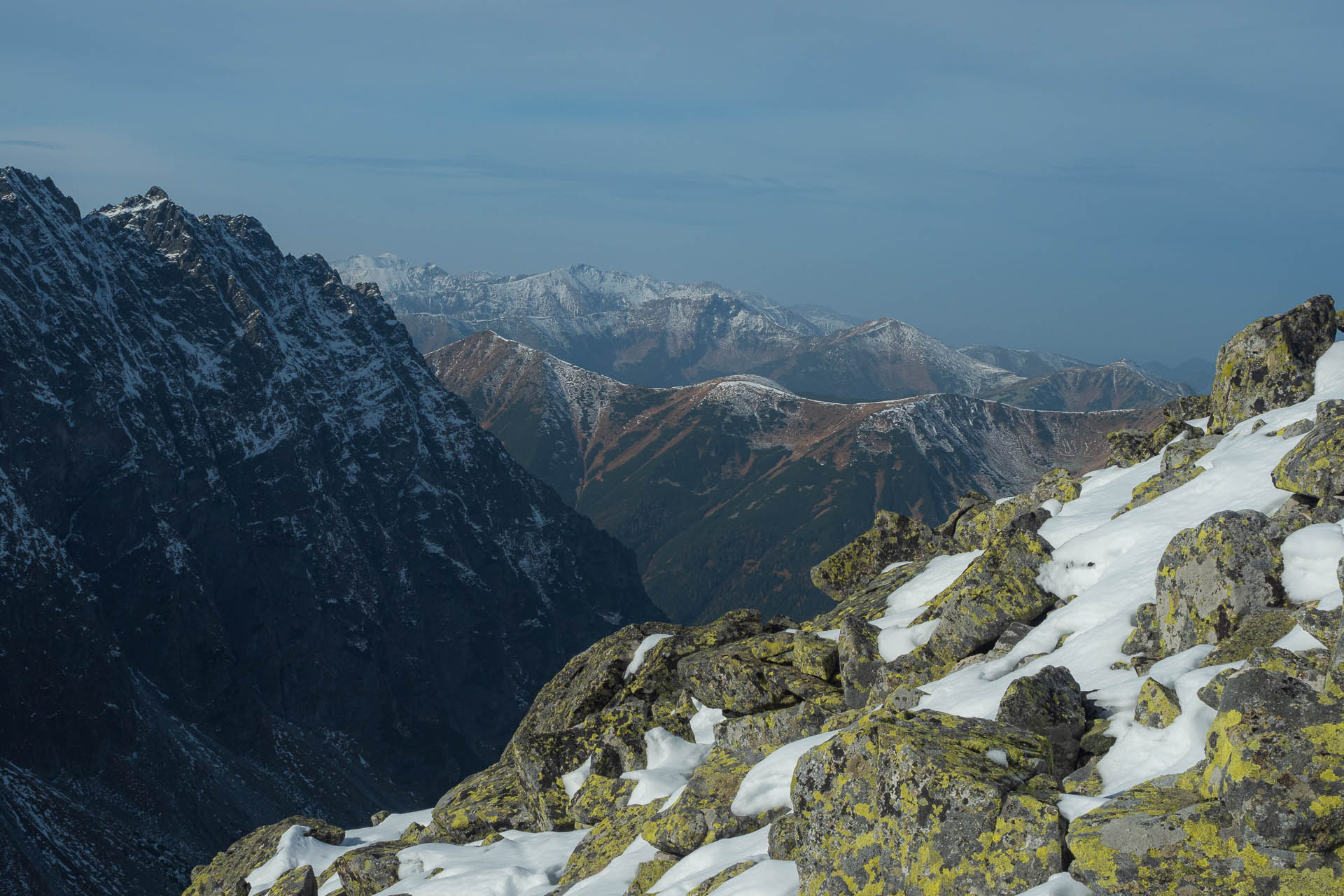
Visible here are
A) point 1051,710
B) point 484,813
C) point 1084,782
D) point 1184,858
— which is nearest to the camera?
point 1184,858

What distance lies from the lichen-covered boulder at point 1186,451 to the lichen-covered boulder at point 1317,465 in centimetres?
791

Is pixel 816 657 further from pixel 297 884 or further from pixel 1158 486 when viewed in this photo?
pixel 297 884

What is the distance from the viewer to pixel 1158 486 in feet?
105

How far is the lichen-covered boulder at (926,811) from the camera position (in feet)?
47.7

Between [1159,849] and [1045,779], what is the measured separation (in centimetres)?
266

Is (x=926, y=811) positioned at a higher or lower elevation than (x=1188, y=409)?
higher

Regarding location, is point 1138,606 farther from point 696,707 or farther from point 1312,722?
point 696,707

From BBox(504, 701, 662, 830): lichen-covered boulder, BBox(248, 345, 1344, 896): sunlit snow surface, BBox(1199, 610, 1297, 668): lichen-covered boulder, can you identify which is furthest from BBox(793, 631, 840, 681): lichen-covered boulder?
BBox(1199, 610, 1297, 668): lichen-covered boulder

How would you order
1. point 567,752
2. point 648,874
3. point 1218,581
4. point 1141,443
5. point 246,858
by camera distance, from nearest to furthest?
1. point 1218,581
2. point 648,874
3. point 567,752
4. point 246,858
5. point 1141,443

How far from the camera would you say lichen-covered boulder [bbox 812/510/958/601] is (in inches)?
1831

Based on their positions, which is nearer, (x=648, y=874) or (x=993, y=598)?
(x=648, y=874)

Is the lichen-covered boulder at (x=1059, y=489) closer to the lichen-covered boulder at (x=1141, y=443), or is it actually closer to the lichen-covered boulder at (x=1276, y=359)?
the lichen-covered boulder at (x=1141, y=443)

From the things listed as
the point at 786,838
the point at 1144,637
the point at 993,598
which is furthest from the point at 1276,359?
the point at 786,838

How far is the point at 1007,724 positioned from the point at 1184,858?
18.5ft
